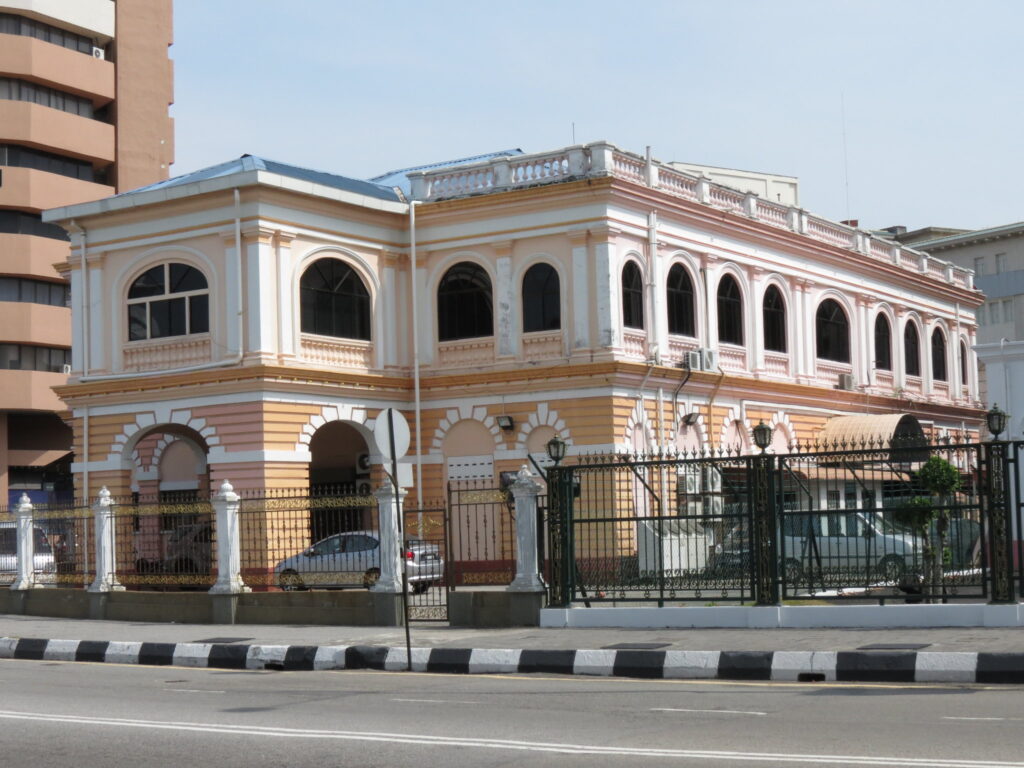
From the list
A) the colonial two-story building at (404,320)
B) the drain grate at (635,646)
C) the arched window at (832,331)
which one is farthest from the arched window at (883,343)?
the drain grate at (635,646)

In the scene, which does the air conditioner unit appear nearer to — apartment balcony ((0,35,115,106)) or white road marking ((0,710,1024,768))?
white road marking ((0,710,1024,768))

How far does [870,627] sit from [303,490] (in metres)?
16.4

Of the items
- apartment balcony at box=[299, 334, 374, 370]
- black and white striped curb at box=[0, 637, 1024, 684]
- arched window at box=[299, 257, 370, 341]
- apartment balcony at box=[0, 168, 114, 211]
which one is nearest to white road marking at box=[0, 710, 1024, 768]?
black and white striped curb at box=[0, 637, 1024, 684]

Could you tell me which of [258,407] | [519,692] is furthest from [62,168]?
[519,692]

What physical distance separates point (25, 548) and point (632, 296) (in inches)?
544

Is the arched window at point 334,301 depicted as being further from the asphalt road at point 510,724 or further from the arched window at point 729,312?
the asphalt road at point 510,724

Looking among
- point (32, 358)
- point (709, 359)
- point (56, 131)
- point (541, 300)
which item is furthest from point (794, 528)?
point (56, 131)

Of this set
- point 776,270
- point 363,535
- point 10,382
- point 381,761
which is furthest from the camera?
point 10,382

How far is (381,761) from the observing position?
9.09 m

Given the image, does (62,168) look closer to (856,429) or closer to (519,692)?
(856,429)

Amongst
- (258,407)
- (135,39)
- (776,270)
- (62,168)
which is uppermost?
(135,39)

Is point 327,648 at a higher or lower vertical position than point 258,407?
lower

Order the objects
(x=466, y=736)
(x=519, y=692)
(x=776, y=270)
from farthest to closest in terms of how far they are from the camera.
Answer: (x=776, y=270) < (x=519, y=692) < (x=466, y=736)

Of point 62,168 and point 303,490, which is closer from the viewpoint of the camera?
point 303,490
